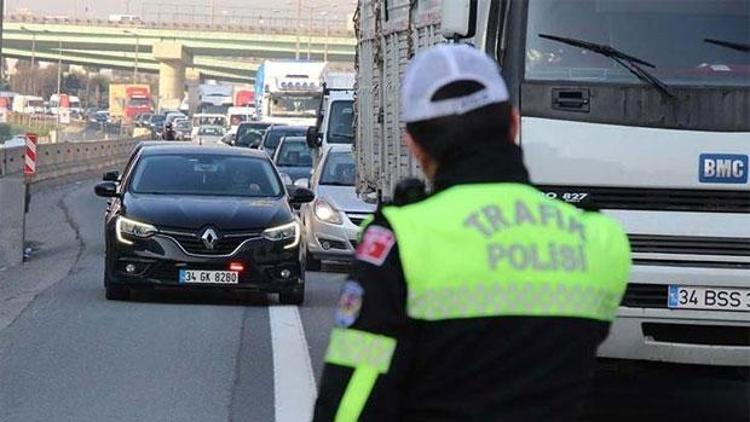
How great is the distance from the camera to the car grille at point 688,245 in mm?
8398

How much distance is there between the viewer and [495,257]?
3.27 metres

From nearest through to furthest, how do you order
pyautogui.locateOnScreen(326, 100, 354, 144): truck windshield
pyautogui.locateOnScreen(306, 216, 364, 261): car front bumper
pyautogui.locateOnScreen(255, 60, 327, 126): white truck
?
pyautogui.locateOnScreen(306, 216, 364, 261): car front bumper
pyautogui.locateOnScreen(326, 100, 354, 144): truck windshield
pyautogui.locateOnScreen(255, 60, 327, 126): white truck

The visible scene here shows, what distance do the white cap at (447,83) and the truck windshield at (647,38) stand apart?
201 inches

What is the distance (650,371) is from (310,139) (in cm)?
1556

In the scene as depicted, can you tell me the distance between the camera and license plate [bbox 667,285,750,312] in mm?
8312

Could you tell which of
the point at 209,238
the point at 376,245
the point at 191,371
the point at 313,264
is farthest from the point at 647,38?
the point at 313,264

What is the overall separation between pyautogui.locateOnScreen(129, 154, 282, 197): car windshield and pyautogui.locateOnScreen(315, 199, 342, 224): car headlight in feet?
8.65

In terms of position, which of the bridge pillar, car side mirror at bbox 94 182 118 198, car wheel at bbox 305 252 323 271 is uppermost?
the bridge pillar

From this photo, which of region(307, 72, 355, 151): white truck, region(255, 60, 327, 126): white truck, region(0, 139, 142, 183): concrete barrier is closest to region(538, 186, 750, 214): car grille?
region(307, 72, 355, 151): white truck

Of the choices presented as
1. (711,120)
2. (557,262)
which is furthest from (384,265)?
(711,120)

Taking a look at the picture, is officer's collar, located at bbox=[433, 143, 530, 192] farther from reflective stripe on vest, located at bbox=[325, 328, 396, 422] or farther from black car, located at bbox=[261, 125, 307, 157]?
black car, located at bbox=[261, 125, 307, 157]

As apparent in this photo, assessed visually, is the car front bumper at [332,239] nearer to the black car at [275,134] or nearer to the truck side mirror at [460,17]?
the truck side mirror at [460,17]

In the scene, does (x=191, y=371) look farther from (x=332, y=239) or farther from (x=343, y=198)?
(x=343, y=198)

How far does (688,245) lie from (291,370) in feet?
11.3
